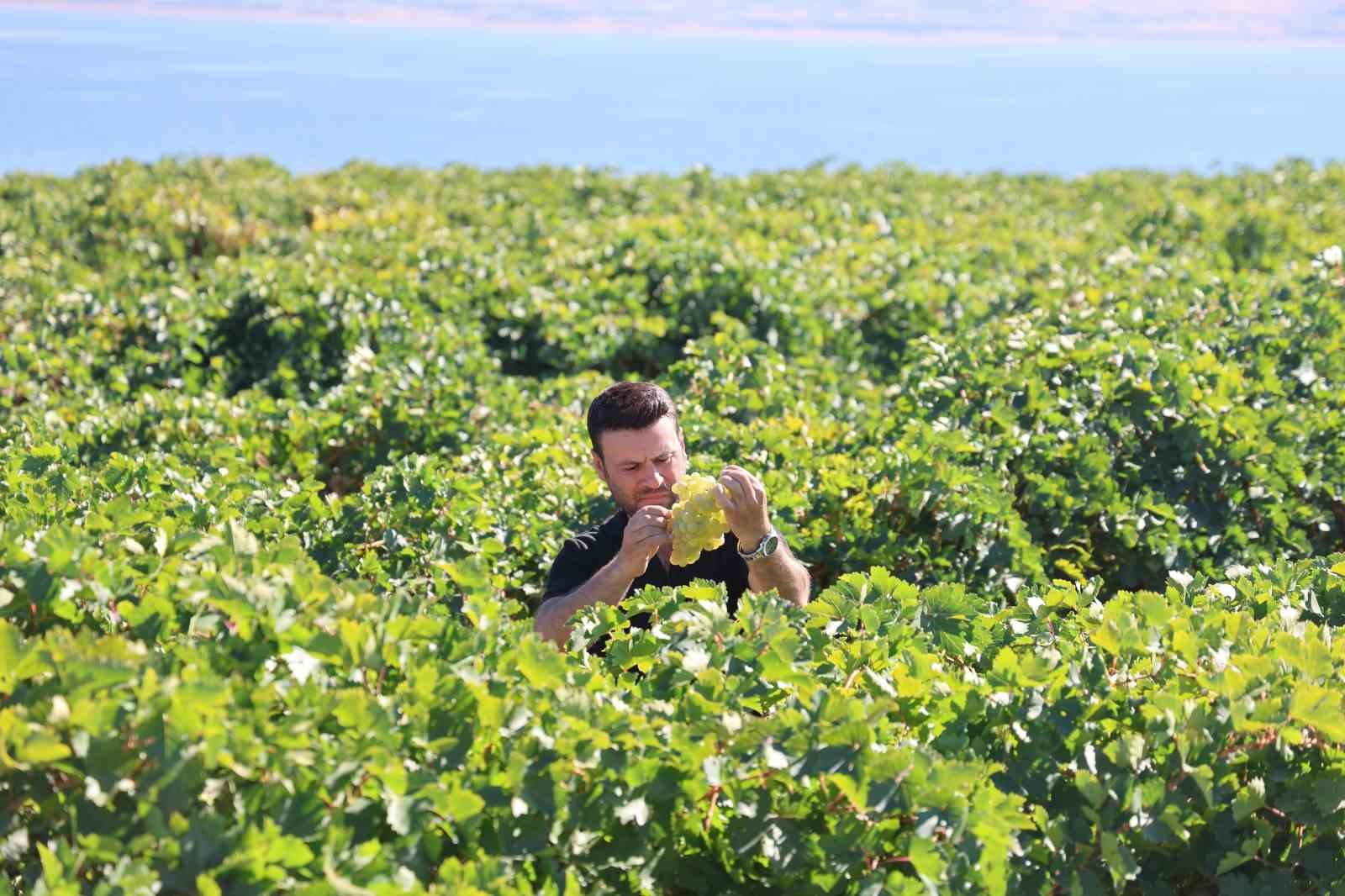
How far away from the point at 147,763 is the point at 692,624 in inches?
46.3

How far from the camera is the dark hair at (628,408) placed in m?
4.22

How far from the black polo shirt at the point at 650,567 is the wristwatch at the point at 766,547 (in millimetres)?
295

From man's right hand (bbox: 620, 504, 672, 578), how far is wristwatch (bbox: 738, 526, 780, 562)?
0.75 feet

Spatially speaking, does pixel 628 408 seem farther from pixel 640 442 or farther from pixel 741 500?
pixel 741 500

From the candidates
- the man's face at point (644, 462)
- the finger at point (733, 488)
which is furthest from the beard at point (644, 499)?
the finger at point (733, 488)

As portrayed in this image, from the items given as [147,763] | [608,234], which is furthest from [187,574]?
[608,234]

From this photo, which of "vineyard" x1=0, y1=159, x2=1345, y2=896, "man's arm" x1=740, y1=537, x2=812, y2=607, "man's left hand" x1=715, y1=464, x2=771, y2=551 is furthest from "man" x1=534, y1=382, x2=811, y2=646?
"vineyard" x1=0, y1=159, x2=1345, y2=896

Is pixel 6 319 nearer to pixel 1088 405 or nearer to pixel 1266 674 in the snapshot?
pixel 1088 405

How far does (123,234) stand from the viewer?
11.1 meters

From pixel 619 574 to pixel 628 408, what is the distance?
564 millimetres

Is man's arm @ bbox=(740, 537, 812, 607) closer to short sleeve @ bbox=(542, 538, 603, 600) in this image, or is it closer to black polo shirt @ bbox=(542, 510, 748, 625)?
black polo shirt @ bbox=(542, 510, 748, 625)

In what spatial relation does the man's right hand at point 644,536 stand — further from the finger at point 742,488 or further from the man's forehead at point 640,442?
the man's forehead at point 640,442

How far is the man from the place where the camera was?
13.1 feet

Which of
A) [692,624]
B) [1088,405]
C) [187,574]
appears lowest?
[1088,405]
